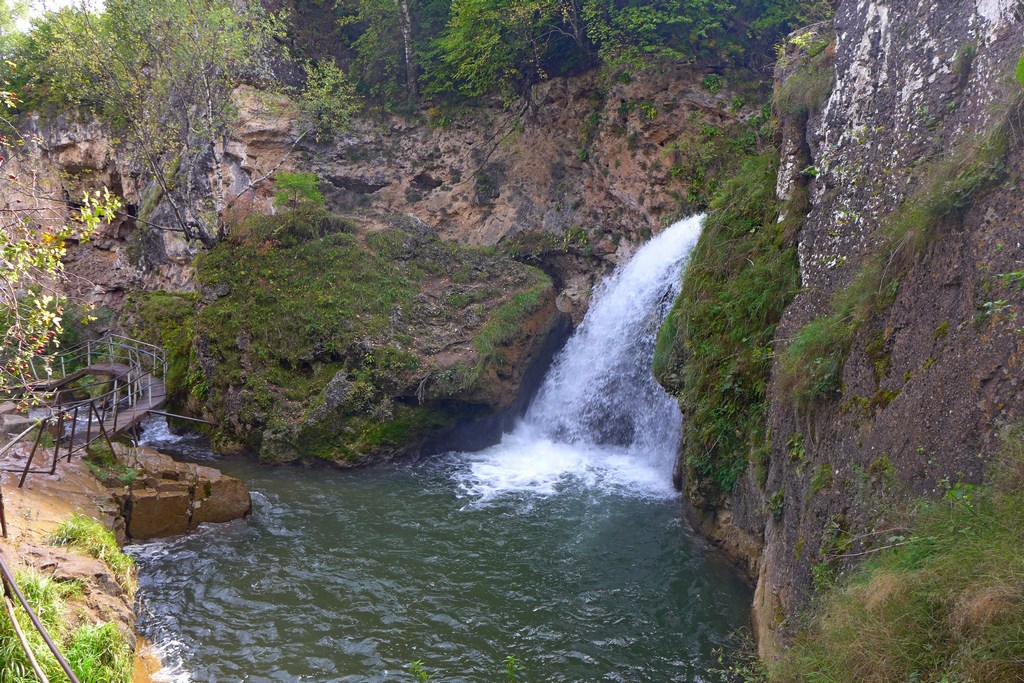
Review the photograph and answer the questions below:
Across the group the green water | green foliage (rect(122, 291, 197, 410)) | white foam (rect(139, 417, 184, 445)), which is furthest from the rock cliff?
green foliage (rect(122, 291, 197, 410))

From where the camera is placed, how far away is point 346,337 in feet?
48.3

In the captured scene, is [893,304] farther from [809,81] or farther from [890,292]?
[809,81]

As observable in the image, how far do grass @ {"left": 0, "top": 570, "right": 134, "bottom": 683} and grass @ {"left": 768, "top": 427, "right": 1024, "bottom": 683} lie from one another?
539 centimetres

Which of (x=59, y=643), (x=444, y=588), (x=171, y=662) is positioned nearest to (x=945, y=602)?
(x=444, y=588)

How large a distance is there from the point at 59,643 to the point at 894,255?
7632mm

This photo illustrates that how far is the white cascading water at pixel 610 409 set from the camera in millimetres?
13094

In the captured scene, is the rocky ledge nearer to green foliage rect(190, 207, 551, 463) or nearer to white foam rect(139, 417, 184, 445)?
green foliage rect(190, 207, 551, 463)

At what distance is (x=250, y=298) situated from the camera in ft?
50.9

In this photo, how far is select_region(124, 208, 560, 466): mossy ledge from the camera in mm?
14211

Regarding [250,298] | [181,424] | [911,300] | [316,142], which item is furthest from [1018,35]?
[316,142]

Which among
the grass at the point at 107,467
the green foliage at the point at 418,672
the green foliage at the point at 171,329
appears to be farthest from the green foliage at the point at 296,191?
the green foliage at the point at 418,672

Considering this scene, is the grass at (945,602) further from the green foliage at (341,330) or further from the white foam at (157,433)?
the white foam at (157,433)

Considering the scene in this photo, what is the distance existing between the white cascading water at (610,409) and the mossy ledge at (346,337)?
969 millimetres

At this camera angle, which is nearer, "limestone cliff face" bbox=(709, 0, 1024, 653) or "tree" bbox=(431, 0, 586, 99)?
"limestone cliff face" bbox=(709, 0, 1024, 653)
